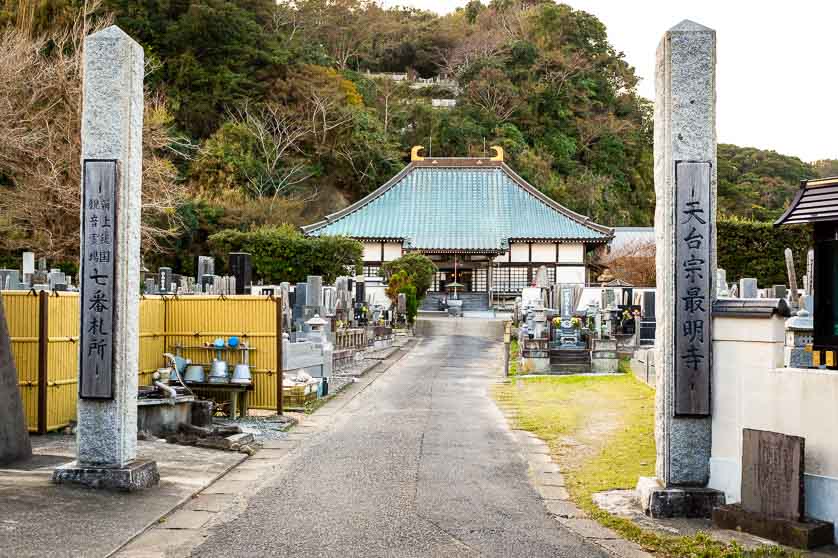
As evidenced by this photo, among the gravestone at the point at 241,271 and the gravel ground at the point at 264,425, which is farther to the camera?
the gravestone at the point at 241,271

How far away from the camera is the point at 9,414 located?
7.75 meters

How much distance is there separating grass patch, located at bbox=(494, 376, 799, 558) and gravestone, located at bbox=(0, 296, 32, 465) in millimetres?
5259

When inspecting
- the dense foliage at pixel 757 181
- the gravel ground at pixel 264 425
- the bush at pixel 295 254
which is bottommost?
the gravel ground at pixel 264 425

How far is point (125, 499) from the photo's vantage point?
674cm

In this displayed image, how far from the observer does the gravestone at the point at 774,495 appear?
18.7 feet

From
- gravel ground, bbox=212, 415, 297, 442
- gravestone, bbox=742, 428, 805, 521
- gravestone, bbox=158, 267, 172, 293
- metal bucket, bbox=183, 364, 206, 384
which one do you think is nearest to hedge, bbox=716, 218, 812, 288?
gravestone, bbox=158, 267, 172, 293

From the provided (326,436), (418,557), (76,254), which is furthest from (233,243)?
(418,557)

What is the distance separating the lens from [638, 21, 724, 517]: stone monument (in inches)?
261

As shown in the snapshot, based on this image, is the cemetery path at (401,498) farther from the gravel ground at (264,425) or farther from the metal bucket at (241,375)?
the metal bucket at (241,375)

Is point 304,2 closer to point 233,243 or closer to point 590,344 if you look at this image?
point 233,243

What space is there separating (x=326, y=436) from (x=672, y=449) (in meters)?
4.93

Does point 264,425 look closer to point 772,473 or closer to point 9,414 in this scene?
point 9,414

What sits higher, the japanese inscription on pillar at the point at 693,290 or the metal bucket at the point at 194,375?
the japanese inscription on pillar at the point at 693,290

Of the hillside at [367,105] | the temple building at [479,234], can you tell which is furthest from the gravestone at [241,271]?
the temple building at [479,234]
